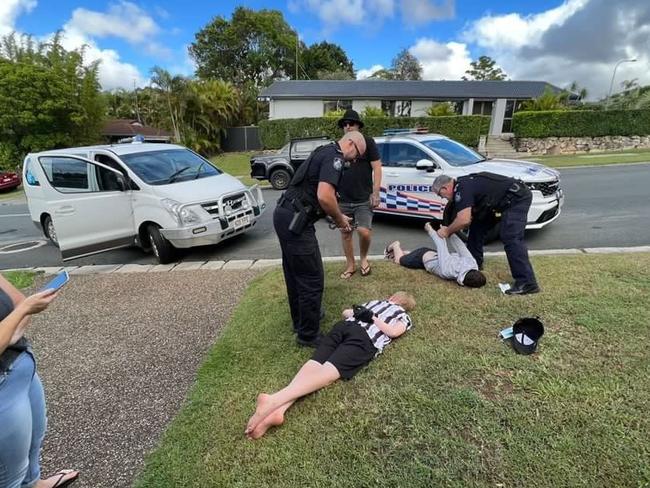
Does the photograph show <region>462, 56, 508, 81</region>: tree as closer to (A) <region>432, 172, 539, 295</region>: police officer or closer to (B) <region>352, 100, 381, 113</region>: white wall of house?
(B) <region>352, 100, 381, 113</region>: white wall of house

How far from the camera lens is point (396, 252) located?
475 centimetres

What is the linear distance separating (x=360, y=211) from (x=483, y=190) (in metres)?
1.35

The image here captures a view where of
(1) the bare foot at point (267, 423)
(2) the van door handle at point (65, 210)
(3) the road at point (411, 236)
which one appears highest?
(2) the van door handle at point (65, 210)

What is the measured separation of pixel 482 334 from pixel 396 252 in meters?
1.91

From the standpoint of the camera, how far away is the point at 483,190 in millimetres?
3676

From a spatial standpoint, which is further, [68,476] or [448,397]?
[448,397]

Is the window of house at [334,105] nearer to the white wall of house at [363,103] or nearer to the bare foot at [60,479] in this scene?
the white wall of house at [363,103]

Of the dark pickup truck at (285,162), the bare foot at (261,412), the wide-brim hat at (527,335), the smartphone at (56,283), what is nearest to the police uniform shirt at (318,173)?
the bare foot at (261,412)

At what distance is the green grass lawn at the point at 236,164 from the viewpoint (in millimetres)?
17384

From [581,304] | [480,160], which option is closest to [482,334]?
[581,304]

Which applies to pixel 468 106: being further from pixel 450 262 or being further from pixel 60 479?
pixel 60 479

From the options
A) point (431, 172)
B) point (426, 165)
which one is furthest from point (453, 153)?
point (426, 165)

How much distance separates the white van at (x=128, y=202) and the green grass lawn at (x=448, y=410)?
246cm

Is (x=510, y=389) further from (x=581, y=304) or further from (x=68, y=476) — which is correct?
(x=68, y=476)
